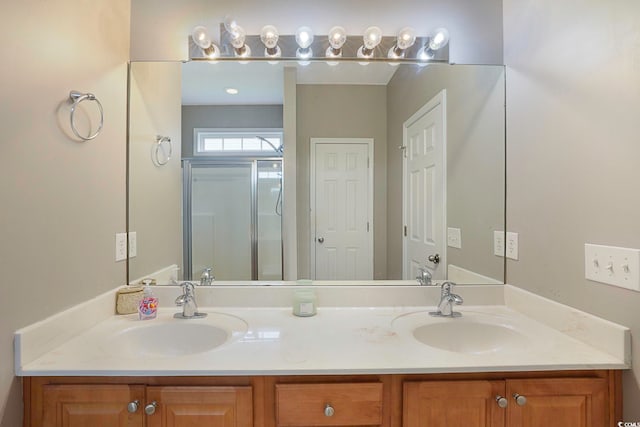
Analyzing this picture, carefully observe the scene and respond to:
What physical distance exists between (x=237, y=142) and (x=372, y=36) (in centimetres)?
84

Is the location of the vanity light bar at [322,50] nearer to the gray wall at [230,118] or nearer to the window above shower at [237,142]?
the gray wall at [230,118]

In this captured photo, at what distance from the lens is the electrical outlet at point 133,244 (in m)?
1.39

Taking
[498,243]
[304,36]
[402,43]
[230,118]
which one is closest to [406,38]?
[402,43]

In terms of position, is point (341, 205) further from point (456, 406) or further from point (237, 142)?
point (456, 406)

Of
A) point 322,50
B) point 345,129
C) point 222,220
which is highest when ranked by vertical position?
point 322,50

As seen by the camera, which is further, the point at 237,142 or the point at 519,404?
the point at 237,142

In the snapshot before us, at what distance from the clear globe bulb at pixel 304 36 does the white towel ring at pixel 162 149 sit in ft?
2.66

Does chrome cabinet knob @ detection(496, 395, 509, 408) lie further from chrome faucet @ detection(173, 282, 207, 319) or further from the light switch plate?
chrome faucet @ detection(173, 282, 207, 319)

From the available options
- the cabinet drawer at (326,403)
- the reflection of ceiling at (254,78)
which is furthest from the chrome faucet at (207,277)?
the reflection of ceiling at (254,78)

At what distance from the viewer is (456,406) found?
0.89 m

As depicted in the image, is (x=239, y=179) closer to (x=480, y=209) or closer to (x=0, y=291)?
(x=0, y=291)

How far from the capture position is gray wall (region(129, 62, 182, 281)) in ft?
4.62

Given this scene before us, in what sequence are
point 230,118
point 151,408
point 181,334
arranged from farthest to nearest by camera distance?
point 230,118 → point 181,334 → point 151,408

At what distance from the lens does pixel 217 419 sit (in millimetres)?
869
